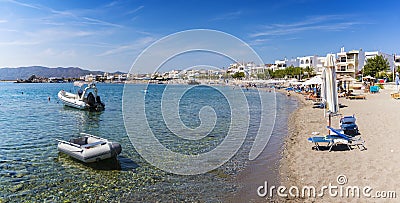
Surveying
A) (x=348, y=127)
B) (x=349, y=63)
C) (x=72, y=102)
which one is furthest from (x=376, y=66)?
(x=72, y=102)

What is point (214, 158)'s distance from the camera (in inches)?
489

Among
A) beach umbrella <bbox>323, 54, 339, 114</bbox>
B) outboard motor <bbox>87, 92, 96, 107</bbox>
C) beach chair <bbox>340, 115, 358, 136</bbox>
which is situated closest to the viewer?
beach umbrella <bbox>323, 54, 339, 114</bbox>

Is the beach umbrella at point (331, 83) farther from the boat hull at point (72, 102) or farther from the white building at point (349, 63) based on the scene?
the white building at point (349, 63)

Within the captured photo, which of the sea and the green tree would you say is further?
the green tree

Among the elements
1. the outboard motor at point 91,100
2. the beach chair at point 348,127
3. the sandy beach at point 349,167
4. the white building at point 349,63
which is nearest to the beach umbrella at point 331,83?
the sandy beach at point 349,167

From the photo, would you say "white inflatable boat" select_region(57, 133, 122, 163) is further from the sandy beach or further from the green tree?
the green tree

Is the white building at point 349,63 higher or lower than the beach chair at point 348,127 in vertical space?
higher

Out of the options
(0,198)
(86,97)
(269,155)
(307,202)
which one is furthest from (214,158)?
(86,97)

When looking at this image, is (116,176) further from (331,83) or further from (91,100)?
(91,100)

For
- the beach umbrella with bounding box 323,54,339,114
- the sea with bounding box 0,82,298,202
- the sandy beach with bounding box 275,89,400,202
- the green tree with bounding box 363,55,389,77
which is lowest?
the sea with bounding box 0,82,298,202

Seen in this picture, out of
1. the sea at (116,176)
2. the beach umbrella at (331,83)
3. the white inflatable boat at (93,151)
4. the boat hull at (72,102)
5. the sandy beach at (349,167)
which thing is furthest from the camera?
the boat hull at (72,102)

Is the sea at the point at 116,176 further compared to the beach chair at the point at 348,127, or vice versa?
the beach chair at the point at 348,127

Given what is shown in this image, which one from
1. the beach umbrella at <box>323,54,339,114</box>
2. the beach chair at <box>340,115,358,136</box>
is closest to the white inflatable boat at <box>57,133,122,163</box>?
the beach umbrella at <box>323,54,339,114</box>

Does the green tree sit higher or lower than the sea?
higher
